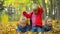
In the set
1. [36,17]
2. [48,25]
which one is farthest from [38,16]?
[48,25]

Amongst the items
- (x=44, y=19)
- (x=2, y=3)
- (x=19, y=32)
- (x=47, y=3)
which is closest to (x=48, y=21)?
(x=44, y=19)

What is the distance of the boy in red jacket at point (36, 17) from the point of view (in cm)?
154

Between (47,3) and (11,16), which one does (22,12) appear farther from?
(47,3)

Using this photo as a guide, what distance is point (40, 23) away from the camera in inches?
60.6

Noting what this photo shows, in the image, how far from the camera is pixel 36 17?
1546 millimetres

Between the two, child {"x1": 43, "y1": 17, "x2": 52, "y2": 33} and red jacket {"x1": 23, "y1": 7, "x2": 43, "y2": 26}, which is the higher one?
red jacket {"x1": 23, "y1": 7, "x2": 43, "y2": 26}

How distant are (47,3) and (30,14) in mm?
180

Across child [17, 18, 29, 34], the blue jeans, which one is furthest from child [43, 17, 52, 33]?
child [17, 18, 29, 34]

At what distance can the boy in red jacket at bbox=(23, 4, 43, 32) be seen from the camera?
1536 millimetres

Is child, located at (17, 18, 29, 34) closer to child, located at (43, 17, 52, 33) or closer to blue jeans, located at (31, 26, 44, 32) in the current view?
blue jeans, located at (31, 26, 44, 32)

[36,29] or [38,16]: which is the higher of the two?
[38,16]

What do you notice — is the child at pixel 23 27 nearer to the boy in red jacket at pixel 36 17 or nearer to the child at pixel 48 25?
the boy in red jacket at pixel 36 17

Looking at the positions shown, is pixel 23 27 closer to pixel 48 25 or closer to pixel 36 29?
pixel 36 29

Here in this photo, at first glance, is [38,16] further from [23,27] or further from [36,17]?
[23,27]
